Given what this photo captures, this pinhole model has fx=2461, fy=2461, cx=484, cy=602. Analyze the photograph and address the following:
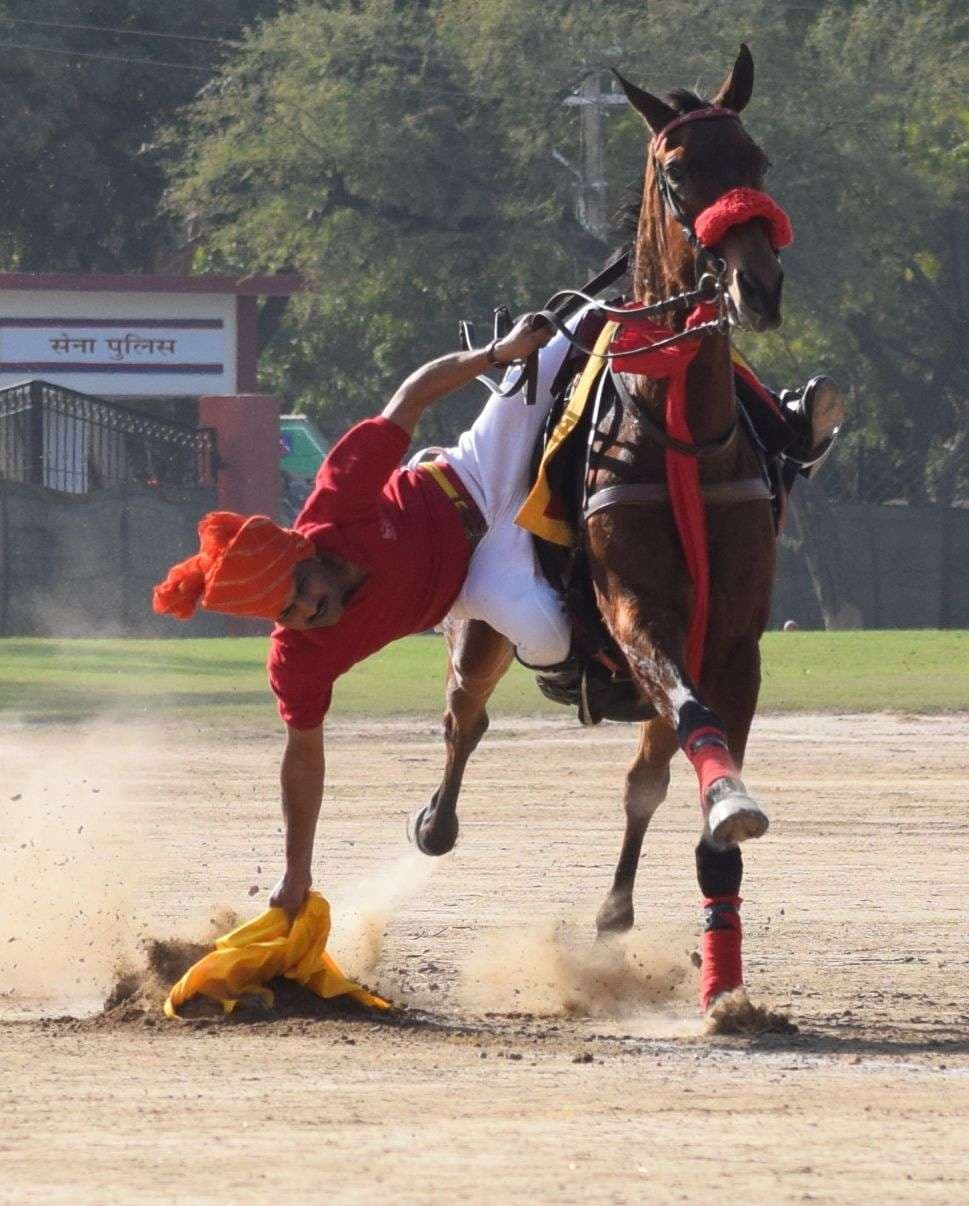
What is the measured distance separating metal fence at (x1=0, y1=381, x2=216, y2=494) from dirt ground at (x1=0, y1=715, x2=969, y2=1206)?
Result: 17.5 m

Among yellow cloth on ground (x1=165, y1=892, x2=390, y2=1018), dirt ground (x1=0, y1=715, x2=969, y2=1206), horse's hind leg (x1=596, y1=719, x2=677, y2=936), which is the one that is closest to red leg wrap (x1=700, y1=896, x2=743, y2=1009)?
dirt ground (x1=0, y1=715, x2=969, y2=1206)

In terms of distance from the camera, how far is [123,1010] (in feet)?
23.2

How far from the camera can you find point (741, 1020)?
664 cm

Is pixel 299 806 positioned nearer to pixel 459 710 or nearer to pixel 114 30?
pixel 459 710

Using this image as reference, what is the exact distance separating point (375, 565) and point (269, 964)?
119 centimetres

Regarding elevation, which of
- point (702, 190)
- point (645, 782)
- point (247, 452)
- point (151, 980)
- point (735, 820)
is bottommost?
point (151, 980)

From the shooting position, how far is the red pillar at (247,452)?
30.8m

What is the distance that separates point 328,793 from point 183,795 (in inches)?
29.7

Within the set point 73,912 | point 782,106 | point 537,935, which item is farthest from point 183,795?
point 782,106

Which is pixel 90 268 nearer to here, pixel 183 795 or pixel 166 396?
pixel 166 396

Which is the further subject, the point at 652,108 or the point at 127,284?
the point at 127,284

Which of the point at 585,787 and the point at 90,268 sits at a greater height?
the point at 90,268

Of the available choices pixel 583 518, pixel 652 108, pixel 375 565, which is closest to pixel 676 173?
pixel 652 108

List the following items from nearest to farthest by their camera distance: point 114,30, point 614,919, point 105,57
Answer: point 614,919 → point 105,57 → point 114,30
